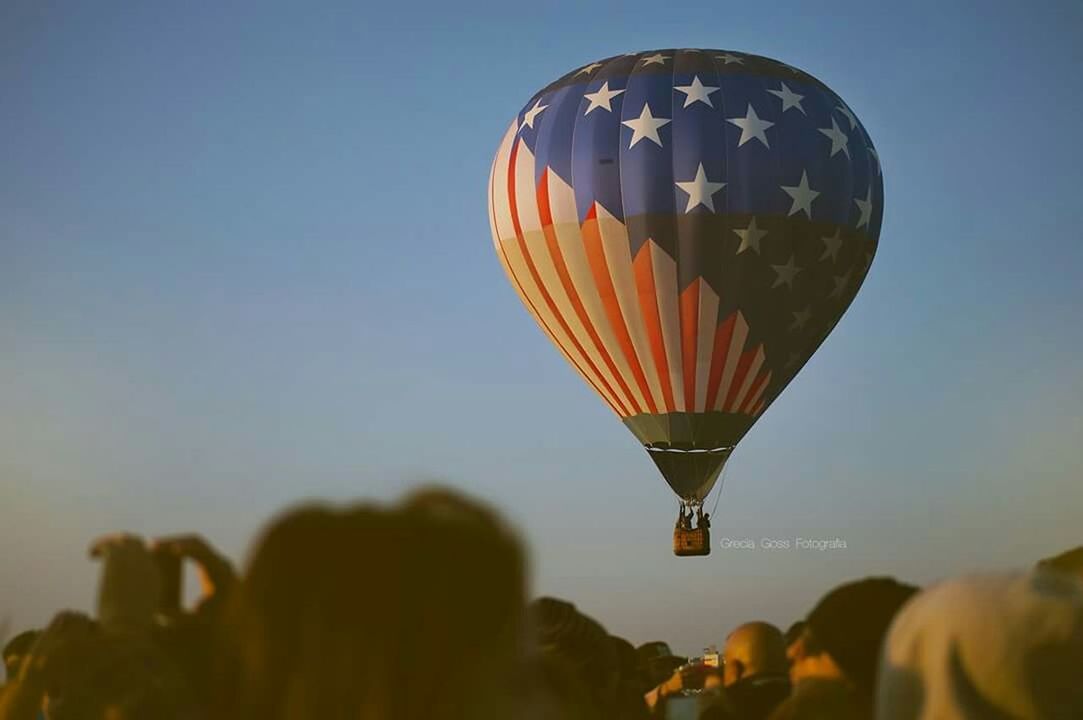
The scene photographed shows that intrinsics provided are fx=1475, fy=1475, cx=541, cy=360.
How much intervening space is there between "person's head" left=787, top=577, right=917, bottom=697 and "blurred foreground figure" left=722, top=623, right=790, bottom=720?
196cm

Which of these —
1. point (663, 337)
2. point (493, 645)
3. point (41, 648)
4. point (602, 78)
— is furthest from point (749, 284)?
point (493, 645)

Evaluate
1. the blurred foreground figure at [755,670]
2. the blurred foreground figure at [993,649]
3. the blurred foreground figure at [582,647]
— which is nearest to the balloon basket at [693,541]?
the blurred foreground figure at [755,670]

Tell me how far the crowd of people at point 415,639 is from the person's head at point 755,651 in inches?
88.6

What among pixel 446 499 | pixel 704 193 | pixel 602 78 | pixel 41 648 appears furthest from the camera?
pixel 602 78

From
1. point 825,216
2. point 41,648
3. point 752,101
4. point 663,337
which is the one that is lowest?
point 41,648

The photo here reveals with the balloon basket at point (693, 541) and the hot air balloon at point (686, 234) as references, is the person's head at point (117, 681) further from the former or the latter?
the balloon basket at point (693, 541)

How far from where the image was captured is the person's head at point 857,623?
3973mm

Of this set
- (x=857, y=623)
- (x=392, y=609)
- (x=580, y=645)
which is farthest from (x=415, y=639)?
(x=580, y=645)

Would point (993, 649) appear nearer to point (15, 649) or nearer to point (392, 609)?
point (392, 609)

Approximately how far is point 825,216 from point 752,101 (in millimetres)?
2387

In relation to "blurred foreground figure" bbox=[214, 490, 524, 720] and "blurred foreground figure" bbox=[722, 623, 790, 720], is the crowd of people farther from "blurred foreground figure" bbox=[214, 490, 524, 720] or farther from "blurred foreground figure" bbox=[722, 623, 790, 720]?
"blurred foreground figure" bbox=[722, 623, 790, 720]

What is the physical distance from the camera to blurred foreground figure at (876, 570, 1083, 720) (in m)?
3.03

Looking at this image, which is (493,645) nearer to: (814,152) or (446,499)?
(446,499)

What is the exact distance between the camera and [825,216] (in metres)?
25.9
